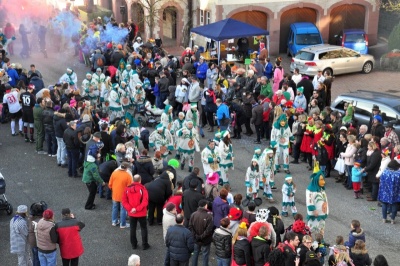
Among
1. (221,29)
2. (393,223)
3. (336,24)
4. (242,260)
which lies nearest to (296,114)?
(393,223)

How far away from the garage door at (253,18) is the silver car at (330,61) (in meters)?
5.02

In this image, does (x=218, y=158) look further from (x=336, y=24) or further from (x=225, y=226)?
(x=336, y=24)

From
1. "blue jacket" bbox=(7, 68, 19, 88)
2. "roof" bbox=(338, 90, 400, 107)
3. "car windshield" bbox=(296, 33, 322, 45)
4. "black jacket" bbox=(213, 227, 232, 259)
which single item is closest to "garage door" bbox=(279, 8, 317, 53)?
"car windshield" bbox=(296, 33, 322, 45)

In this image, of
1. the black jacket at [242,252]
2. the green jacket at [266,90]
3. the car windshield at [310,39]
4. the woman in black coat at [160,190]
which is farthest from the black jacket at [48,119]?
the car windshield at [310,39]

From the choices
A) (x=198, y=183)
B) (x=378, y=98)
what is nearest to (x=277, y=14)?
Result: (x=378, y=98)

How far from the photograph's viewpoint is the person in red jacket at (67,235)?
1276cm

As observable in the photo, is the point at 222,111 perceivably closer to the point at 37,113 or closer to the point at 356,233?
the point at 37,113

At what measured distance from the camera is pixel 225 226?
1269cm

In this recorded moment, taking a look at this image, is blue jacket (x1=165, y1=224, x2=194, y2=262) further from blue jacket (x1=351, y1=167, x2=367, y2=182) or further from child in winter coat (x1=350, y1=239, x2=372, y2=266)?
blue jacket (x1=351, y1=167, x2=367, y2=182)

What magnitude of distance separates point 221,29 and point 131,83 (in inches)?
194

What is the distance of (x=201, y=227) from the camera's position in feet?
43.3

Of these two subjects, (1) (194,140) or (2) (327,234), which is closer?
(2) (327,234)

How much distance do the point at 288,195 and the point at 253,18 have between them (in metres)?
19.6

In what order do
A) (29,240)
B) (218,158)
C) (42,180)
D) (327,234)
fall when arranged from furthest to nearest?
1. (42,180)
2. (218,158)
3. (327,234)
4. (29,240)
